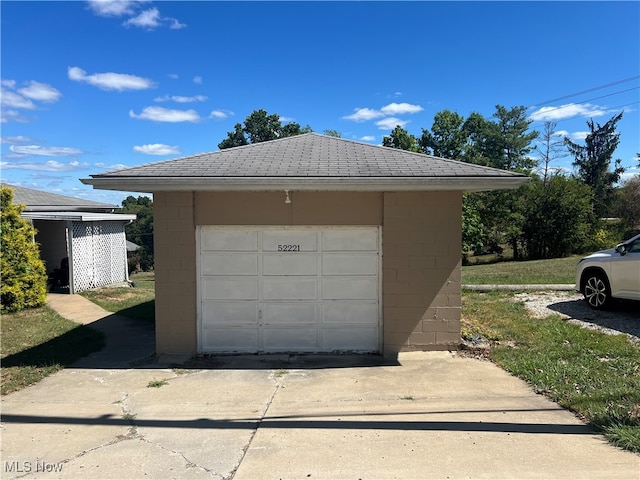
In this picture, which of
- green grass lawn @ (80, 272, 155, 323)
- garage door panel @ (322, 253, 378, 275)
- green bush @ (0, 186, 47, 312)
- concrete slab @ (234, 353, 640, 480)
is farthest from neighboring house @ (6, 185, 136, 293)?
concrete slab @ (234, 353, 640, 480)

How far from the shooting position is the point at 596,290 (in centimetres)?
915

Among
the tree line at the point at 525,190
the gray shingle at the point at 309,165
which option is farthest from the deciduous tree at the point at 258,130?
the gray shingle at the point at 309,165

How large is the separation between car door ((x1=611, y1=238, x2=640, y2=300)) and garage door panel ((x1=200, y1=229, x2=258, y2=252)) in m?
6.81

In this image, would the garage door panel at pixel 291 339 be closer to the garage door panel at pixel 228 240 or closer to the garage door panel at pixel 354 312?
the garage door panel at pixel 354 312

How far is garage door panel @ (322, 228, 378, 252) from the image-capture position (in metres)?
7.34

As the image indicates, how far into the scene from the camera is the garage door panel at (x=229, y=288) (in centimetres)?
737

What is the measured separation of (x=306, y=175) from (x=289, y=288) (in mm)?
1928

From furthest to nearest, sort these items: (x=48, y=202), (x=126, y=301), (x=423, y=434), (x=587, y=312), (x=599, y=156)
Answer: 1. (x=599, y=156)
2. (x=48, y=202)
3. (x=126, y=301)
4. (x=587, y=312)
5. (x=423, y=434)

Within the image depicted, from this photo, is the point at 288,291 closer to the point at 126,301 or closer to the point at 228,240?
the point at 228,240

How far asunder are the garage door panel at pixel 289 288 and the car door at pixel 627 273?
584cm

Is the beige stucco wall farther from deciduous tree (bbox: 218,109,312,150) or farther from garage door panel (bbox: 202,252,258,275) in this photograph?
deciduous tree (bbox: 218,109,312,150)

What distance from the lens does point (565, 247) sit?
2986 cm

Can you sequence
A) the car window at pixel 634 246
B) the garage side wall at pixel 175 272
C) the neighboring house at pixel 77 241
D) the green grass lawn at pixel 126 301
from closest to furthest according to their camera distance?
1. the garage side wall at pixel 175 272
2. the car window at pixel 634 246
3. the green grass lawn at pixel 126 301
4. the neighboring house at pixel 77 241

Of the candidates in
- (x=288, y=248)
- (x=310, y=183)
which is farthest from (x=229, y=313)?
(x=310, y=183)
